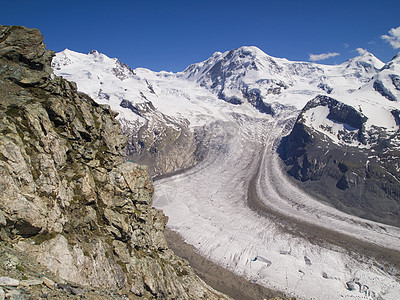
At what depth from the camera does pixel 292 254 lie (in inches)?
2018

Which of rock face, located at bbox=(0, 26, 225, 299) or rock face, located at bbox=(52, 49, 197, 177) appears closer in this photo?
rock face, located at bbox=(0, 26, 225, 299)

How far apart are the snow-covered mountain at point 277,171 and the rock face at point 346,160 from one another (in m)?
0.34

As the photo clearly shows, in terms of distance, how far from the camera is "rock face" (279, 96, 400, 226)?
75.7 metres

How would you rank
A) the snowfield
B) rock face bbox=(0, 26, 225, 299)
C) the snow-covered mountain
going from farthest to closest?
the snow-covered mountain
the snowfield
rock face bbox=(0, 26, 225, 299)

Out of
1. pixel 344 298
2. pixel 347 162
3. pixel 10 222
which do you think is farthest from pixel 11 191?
pixel 347 162

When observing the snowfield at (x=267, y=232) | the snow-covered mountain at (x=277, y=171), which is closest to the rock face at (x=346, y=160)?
the snow-covered mountain at (x=277, y=171)

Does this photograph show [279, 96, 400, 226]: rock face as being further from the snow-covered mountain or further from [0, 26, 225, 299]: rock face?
[0, 26, 225, 299]: rock face

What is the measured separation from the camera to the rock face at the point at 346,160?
7569 cm

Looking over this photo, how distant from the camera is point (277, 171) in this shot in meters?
102

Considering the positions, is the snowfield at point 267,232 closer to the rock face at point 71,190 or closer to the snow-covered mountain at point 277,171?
the snow-covered mountain at point 277,171

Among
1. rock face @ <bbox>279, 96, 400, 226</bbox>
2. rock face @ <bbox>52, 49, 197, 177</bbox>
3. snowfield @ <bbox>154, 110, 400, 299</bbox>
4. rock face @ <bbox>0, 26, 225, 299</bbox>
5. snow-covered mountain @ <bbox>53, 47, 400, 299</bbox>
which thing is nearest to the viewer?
rock face @ <bbox>0, 26, 225, 299</bbox>

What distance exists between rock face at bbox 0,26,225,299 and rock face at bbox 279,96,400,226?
69.1 meters

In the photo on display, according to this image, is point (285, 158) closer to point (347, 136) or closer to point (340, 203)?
point (347, 136)

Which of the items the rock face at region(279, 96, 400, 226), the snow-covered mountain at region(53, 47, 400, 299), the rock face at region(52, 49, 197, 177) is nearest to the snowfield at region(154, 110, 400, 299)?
the snow-covered mountain at region(53, 47, 400, 299)
